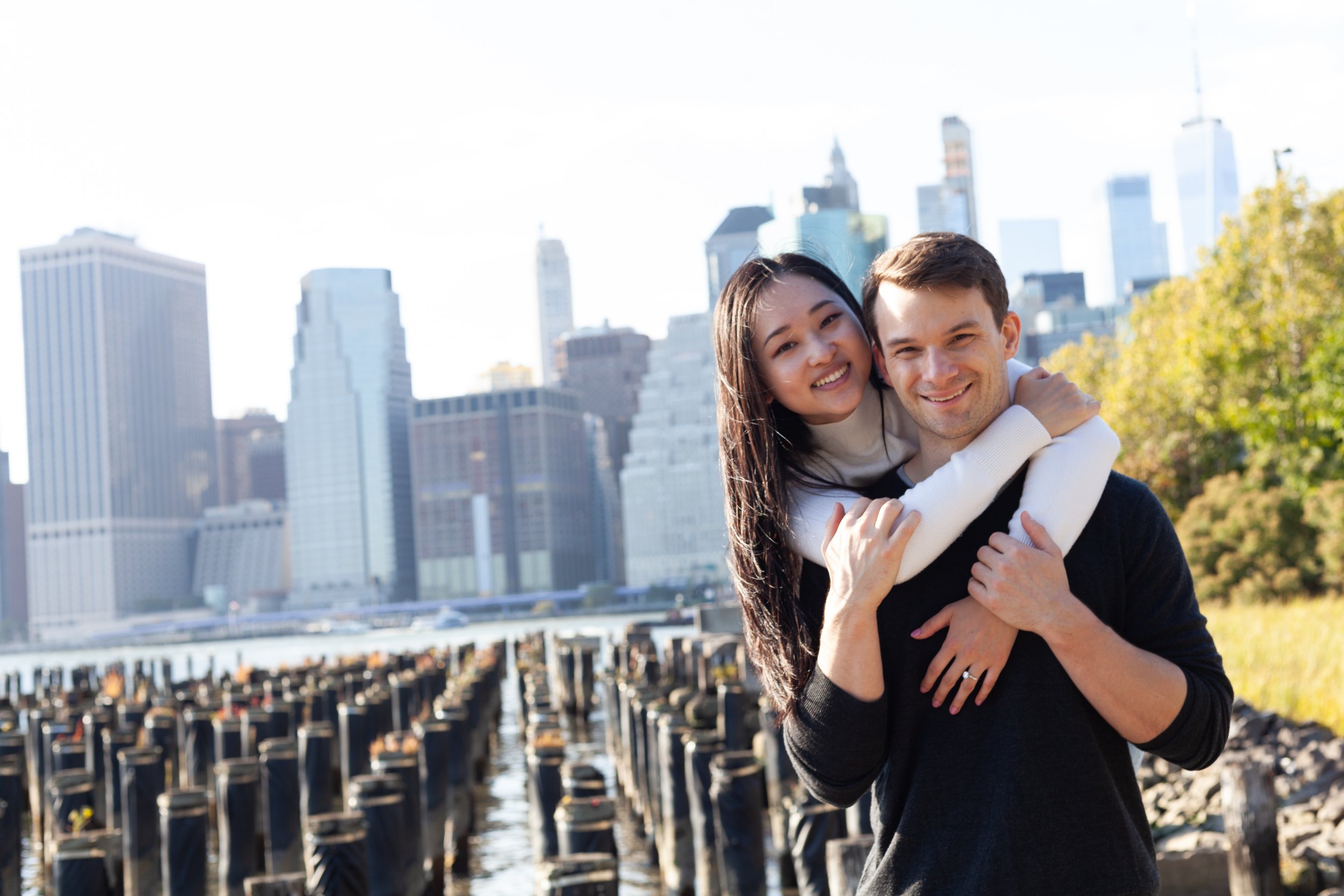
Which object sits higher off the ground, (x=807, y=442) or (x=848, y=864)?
(x=807, y=442)

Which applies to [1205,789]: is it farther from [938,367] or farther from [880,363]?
[938,367]

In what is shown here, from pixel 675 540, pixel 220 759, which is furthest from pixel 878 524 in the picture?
pixel 675 540

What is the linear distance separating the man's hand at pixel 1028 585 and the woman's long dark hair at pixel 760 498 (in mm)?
437

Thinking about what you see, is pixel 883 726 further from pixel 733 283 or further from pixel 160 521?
pixel 160 521

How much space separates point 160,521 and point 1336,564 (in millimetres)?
186681

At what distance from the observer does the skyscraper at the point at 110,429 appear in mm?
170125

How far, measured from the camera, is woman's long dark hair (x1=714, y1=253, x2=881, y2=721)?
274 cm

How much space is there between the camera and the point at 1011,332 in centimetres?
277

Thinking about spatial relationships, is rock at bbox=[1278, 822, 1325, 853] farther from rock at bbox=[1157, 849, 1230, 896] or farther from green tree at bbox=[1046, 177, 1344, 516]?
green tree at bbox=[1046, 177, 1344, 516]

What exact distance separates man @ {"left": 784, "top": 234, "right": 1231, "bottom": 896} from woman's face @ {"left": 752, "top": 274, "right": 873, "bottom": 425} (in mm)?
123

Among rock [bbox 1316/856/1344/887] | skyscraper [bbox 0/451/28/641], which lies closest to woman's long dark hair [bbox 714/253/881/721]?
rock [bbox 1316/856/1344/887]

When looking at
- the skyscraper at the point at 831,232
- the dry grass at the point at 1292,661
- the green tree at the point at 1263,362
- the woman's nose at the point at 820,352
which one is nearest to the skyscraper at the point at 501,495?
the skyscraper at the point at 831,232

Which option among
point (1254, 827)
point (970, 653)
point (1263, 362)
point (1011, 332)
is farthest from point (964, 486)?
point (1263, 362)

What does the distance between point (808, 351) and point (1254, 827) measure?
183 inches
